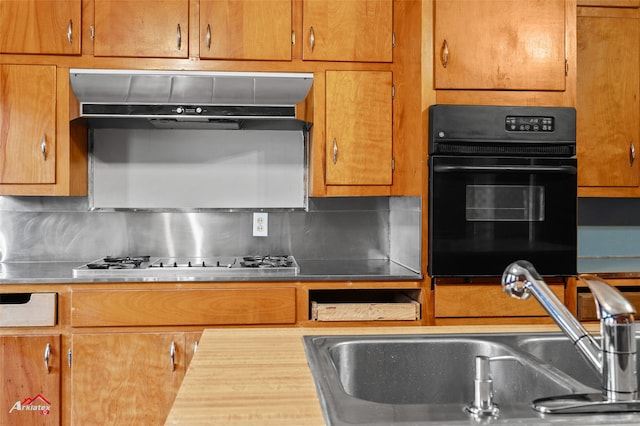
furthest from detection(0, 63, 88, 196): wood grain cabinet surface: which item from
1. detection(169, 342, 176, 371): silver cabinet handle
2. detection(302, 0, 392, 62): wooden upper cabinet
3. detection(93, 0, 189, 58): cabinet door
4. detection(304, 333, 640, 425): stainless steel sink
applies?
detection(304, 333, 640, 425): stainless steel sink

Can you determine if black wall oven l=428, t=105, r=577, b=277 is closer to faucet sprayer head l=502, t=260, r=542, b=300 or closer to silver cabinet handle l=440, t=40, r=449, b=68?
silver cabinet handle l=440, t=40, r=449, b=68

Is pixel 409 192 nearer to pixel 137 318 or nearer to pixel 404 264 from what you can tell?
pixel 404 264

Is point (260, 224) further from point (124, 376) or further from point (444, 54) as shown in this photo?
point (444, 54)

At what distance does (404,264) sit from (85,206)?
1.68 m

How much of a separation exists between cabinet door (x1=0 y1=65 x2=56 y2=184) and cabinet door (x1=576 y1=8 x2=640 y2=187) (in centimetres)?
253

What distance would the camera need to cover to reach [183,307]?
2.51m

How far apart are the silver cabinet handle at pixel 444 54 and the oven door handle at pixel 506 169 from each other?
1.51ft

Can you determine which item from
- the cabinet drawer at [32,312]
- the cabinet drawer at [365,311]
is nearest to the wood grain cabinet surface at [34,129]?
the cabinet drawer at [32,312]

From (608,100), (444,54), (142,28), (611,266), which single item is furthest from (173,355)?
(608,100)

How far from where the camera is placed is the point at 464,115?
2547 mm

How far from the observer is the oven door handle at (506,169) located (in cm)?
253


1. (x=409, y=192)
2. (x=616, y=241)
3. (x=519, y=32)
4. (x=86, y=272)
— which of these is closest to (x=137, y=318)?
(x=86, y=272)

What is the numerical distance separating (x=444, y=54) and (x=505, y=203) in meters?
0.70

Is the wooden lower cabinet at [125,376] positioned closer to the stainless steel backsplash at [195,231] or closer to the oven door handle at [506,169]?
the stainless steel backsplash at [195,231]
